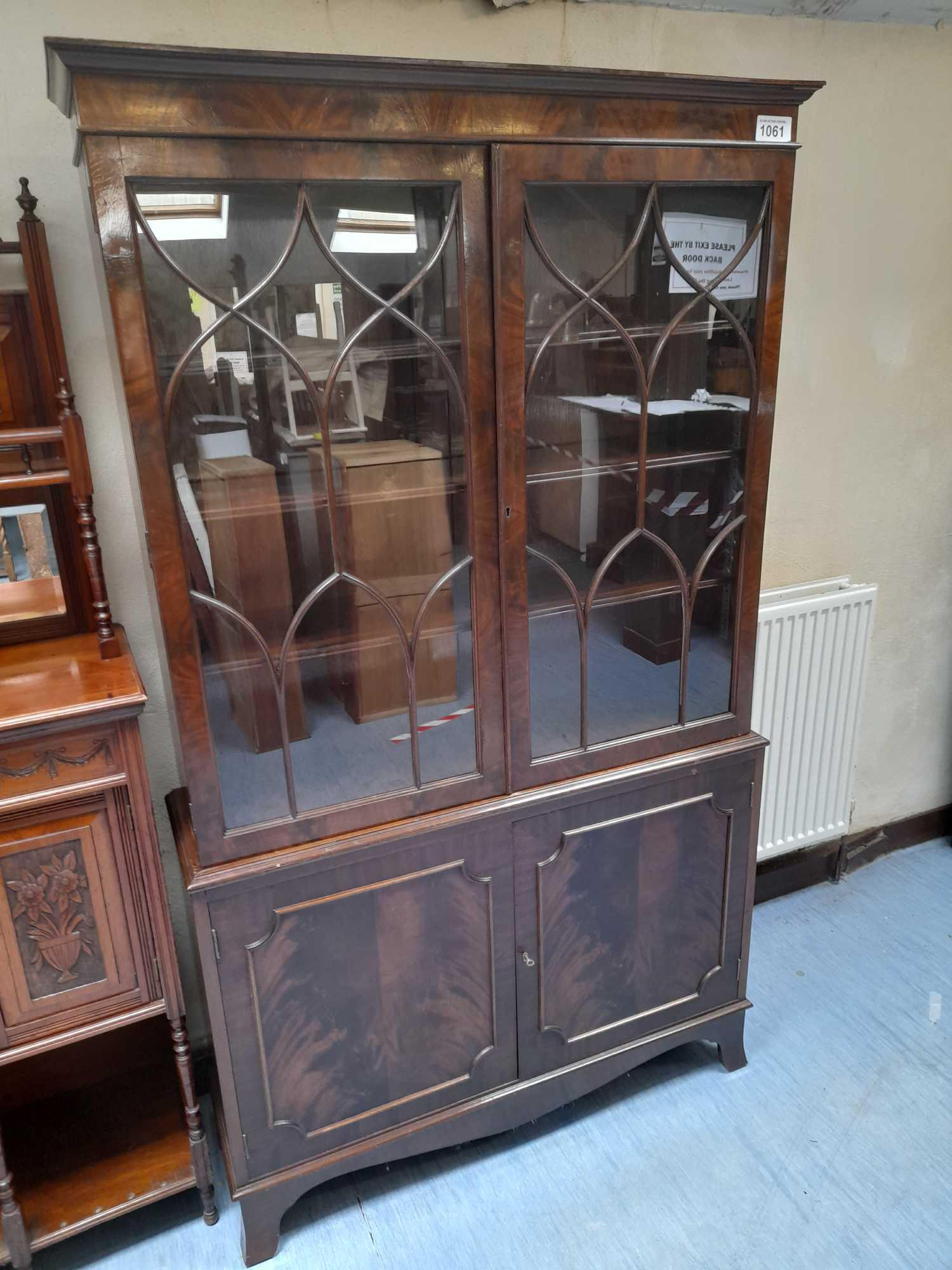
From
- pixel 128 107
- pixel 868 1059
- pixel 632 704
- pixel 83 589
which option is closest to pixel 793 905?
pixel 868 1059

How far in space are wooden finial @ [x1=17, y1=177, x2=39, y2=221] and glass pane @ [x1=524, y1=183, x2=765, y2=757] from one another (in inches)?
32.1

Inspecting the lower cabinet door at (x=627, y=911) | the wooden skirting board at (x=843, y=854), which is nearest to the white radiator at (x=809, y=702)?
the wooden skirting board at (x=843, y=854)

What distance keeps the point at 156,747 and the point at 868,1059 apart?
1.74m

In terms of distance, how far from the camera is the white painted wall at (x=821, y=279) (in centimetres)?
158

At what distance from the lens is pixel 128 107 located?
120 centimetres

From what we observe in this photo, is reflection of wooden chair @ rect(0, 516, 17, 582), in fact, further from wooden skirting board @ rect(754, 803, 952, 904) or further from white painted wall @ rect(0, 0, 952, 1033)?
wooden skirting board @ rect(754, 803, 952, 904)

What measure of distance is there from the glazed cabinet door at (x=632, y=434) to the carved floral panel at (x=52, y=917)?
0.77 m

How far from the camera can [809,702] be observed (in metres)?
2.43

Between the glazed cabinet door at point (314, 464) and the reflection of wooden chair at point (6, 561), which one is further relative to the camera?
the reflection of wooden chair at point (6, 561)

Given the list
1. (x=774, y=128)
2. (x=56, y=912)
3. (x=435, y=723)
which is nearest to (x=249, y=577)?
(x=435, y=723)

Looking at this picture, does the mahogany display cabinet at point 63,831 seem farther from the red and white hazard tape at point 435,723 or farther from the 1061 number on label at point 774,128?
the 1061 number on label at point 774,128

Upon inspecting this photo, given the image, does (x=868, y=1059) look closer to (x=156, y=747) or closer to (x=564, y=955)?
(x=564, y=955)

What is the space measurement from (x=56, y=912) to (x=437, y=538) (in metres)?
0.88

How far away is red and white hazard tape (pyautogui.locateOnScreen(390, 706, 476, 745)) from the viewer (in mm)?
1613
